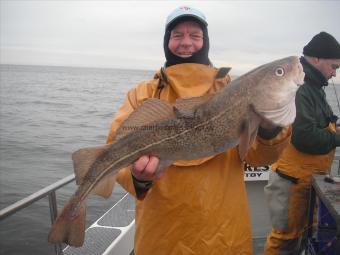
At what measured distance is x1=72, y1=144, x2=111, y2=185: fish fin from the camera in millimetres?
2547

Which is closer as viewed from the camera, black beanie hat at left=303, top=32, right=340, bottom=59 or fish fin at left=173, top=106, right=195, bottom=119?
fish fin at left=173, top=106, right=195, bottom=119

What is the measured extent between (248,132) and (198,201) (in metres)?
0.73

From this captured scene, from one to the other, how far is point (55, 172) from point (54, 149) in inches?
163

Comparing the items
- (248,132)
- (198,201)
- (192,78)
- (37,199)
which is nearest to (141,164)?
(198,201)

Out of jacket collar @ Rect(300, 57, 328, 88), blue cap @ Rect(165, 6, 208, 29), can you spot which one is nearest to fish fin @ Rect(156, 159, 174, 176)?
blue cap @ Rect(165, 6, 208, 29)

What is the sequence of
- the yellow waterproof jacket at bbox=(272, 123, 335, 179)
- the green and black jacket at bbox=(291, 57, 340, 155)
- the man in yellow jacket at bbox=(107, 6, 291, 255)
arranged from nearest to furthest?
the man in yellow jacket at bbox=(107, 6, 291, 255), the green and black jacket at bbox=(291, 57, 340, 155), the yellow waterproof jacket at bbox=(272, 123, 335, 179)

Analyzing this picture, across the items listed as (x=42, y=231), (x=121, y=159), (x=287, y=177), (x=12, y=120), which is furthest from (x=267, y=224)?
(x=12, y=120)

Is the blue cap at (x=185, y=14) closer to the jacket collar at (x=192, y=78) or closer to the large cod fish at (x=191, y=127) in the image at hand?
the jacket collar at (x=192, y=78)

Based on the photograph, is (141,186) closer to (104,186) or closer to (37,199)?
(104,186)

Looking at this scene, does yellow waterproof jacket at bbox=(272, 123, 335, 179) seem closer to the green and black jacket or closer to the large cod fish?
the green and black jacket

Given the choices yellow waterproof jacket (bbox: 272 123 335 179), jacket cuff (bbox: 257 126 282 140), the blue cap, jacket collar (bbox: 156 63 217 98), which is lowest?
yellow waterproof jacket (bbox: 272 123 335 179)

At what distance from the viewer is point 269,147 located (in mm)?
2623

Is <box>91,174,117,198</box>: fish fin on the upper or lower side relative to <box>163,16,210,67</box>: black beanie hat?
lower

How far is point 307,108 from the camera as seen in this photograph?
4.71m
